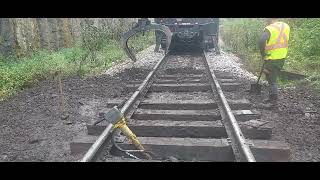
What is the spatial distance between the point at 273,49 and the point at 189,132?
9.22 feet

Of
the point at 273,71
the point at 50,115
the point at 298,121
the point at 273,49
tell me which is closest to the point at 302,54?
the point at 273,71

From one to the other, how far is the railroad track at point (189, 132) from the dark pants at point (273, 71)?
32.6 inches

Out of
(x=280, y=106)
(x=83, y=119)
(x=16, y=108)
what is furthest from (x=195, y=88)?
(x=16, y=108)

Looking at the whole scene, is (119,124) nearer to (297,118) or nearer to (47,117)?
(47,117)


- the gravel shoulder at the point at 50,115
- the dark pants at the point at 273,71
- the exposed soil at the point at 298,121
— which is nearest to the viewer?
the exposed soil at the point at 298,121

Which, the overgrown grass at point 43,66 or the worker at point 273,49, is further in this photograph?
the overgrown grass at point 43,66

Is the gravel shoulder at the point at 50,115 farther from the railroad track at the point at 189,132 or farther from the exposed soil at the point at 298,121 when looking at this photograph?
the exposed soil at the point at 298,121

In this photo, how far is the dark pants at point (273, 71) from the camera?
701 cm

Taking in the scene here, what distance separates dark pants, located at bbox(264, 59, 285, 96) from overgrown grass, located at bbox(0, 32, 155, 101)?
16.5ft

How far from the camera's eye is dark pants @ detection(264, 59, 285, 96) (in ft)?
23.0

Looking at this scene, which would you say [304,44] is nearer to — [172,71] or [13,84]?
[172,71]

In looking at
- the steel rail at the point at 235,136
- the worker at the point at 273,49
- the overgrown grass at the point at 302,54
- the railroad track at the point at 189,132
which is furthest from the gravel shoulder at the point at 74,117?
the overgrown grass at the point at 302,54

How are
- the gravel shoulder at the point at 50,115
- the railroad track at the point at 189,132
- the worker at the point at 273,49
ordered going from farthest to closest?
the worker at the point at 273,49, the gravel shoulder at the point at 50,115, the railroad track at the point at 189,132

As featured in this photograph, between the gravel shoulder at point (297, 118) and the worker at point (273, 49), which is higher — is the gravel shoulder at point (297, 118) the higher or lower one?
the lower one
